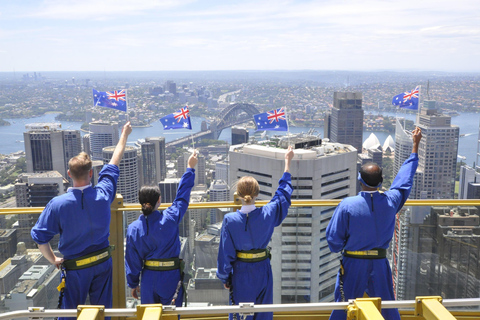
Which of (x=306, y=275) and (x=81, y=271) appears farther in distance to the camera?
(x=306, y=275)

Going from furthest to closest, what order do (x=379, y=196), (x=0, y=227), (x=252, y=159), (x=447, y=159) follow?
(x=447, y=159)
(x=252, y=159)
(x=0, y=227)
(x=379, y=196)

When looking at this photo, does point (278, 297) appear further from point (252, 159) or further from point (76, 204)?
point (252, 159)

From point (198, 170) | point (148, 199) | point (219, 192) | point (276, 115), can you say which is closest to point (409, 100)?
point (276, 115)

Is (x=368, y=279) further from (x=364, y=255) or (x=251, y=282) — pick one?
(x=251, y=282)

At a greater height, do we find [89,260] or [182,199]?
[182,199]

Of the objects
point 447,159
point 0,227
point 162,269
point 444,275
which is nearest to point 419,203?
point 444,275

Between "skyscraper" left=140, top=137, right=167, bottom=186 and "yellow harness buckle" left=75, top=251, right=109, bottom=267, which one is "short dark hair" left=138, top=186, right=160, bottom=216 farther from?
"skyscraper" left=140, top=137, right=167, bottom=186
